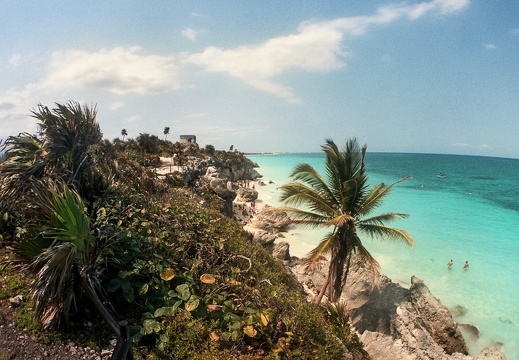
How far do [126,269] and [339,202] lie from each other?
Result: 741 cm

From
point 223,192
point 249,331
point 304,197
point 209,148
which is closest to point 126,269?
point 249,331

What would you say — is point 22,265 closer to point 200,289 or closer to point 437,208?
point 200,289

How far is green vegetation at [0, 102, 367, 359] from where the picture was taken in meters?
4.38

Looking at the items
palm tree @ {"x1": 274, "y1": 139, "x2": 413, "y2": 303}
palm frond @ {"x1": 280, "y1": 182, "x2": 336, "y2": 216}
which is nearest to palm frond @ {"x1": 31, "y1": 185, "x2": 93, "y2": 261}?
palm tree @ {"x1": 274, "y1": 139, "x2": 413, "y2": 303}

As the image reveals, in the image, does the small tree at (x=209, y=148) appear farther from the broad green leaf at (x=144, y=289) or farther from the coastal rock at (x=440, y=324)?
the broad green leaf at (x=144, y=289)

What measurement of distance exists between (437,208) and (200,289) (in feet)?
149

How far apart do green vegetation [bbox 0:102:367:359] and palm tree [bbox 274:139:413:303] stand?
121 inches

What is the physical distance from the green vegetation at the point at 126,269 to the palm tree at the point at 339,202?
3.08 m

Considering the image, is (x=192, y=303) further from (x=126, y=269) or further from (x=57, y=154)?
(x=57, y=154)

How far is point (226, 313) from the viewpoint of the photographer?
5.36 m

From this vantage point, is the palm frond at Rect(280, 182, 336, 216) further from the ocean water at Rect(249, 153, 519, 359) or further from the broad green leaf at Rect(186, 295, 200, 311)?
the ocean water at Rect(249, 153, 519, 359)

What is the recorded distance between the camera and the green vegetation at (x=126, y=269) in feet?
14.4

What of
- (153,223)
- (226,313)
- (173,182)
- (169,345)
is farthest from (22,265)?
(173,182)

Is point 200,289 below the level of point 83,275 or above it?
below
